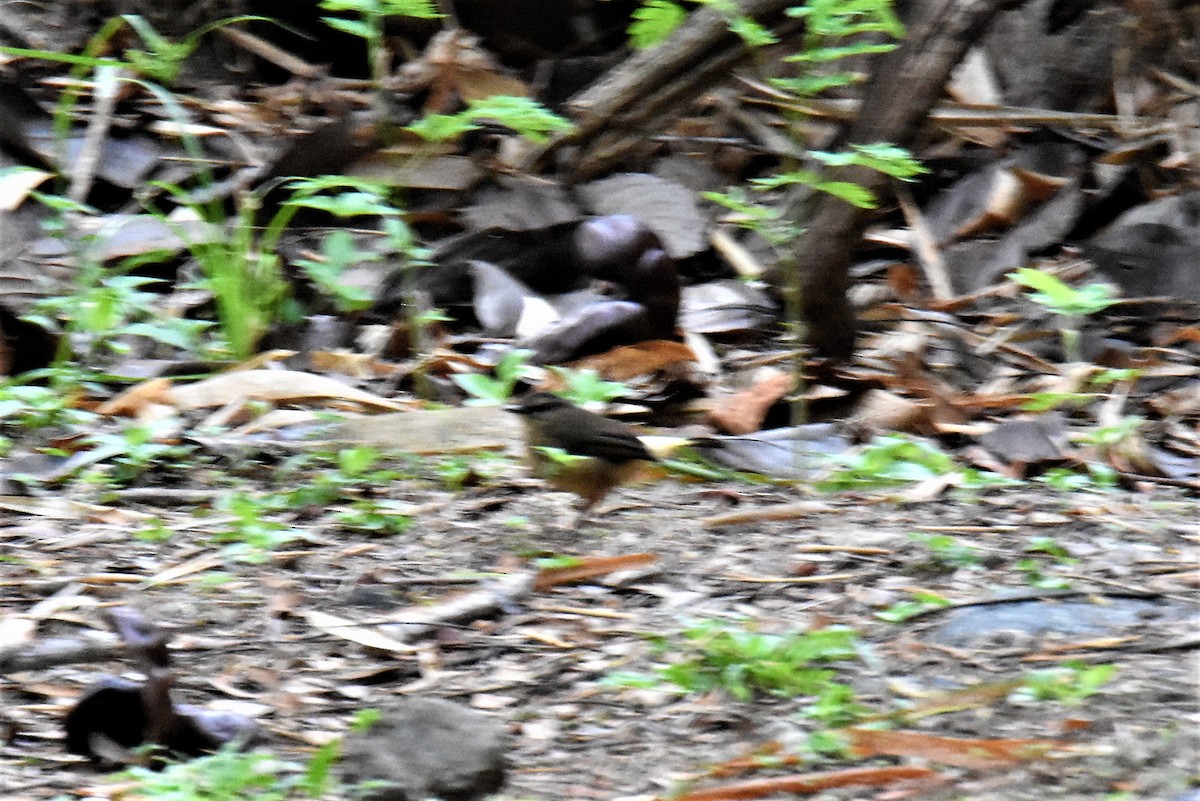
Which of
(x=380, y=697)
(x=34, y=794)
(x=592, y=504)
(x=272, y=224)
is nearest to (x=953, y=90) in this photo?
(x=272, y=224)

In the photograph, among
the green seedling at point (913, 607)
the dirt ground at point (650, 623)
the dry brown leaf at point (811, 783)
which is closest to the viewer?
the dry brown leaf at point (811, 783)

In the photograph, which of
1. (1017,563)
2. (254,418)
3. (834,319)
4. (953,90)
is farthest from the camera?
(953,90)

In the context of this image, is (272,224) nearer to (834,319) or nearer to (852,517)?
(834,319)

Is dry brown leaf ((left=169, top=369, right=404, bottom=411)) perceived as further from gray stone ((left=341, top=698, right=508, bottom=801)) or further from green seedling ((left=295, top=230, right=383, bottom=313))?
gray stone ((left=341, top=698, right=508, bottom=801))

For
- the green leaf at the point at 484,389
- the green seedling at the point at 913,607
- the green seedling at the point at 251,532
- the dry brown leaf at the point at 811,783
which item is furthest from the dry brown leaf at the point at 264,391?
the dry brown leaf at the point at 811,783

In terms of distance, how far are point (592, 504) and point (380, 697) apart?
1.31 m

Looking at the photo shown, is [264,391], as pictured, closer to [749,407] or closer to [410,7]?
[410,7]

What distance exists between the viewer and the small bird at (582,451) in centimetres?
422

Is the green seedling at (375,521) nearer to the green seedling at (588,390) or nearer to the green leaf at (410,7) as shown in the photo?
the green seedling at (588,390)

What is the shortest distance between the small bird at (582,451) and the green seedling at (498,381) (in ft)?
2.24

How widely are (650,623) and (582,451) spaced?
0.80 metres

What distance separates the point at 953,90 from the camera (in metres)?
7.51

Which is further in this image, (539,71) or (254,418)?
(539,71)

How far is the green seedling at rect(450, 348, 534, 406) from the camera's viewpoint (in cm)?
512
